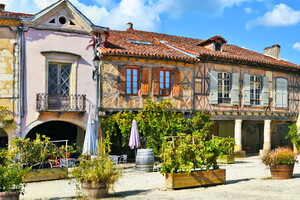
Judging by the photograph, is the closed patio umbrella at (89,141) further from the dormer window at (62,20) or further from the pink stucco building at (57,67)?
the dormer window at (62,20)

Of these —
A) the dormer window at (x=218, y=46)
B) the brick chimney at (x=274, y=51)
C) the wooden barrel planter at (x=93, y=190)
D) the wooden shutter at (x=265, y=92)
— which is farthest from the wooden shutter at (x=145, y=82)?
the brick chimney at (x=274, y=51)

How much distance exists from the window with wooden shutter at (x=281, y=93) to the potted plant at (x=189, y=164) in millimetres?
12271

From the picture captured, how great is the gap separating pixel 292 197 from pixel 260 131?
622 inches

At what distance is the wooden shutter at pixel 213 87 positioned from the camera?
18969 mm

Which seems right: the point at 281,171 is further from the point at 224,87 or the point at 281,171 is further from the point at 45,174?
the point at 224,87

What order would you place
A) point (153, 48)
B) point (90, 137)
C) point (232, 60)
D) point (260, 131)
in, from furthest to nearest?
point (260, 131) → point (232, 60) → point (153, 48) → point (90, 137)

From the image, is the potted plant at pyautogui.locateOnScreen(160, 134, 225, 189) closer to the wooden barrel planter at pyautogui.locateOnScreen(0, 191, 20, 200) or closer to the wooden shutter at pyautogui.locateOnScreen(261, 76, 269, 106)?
the wooden barrel planter at pyautogui.locateOnScreen(0, 191, 20, 200)

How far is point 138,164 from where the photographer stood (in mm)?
13719

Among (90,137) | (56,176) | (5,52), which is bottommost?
(56,176)

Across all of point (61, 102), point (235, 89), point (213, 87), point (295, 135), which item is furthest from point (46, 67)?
point (295, 135)

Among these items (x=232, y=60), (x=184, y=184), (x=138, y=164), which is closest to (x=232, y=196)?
(x=184, y=184)

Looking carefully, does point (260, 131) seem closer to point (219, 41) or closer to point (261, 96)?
point (261, 96)

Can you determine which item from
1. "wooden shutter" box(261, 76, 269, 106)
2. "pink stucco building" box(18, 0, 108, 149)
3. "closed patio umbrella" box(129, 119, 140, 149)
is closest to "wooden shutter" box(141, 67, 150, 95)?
"pink stucco building" box(18, 0, 108, 149)

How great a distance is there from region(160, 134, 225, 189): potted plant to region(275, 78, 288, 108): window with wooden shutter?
12271 millimetres
